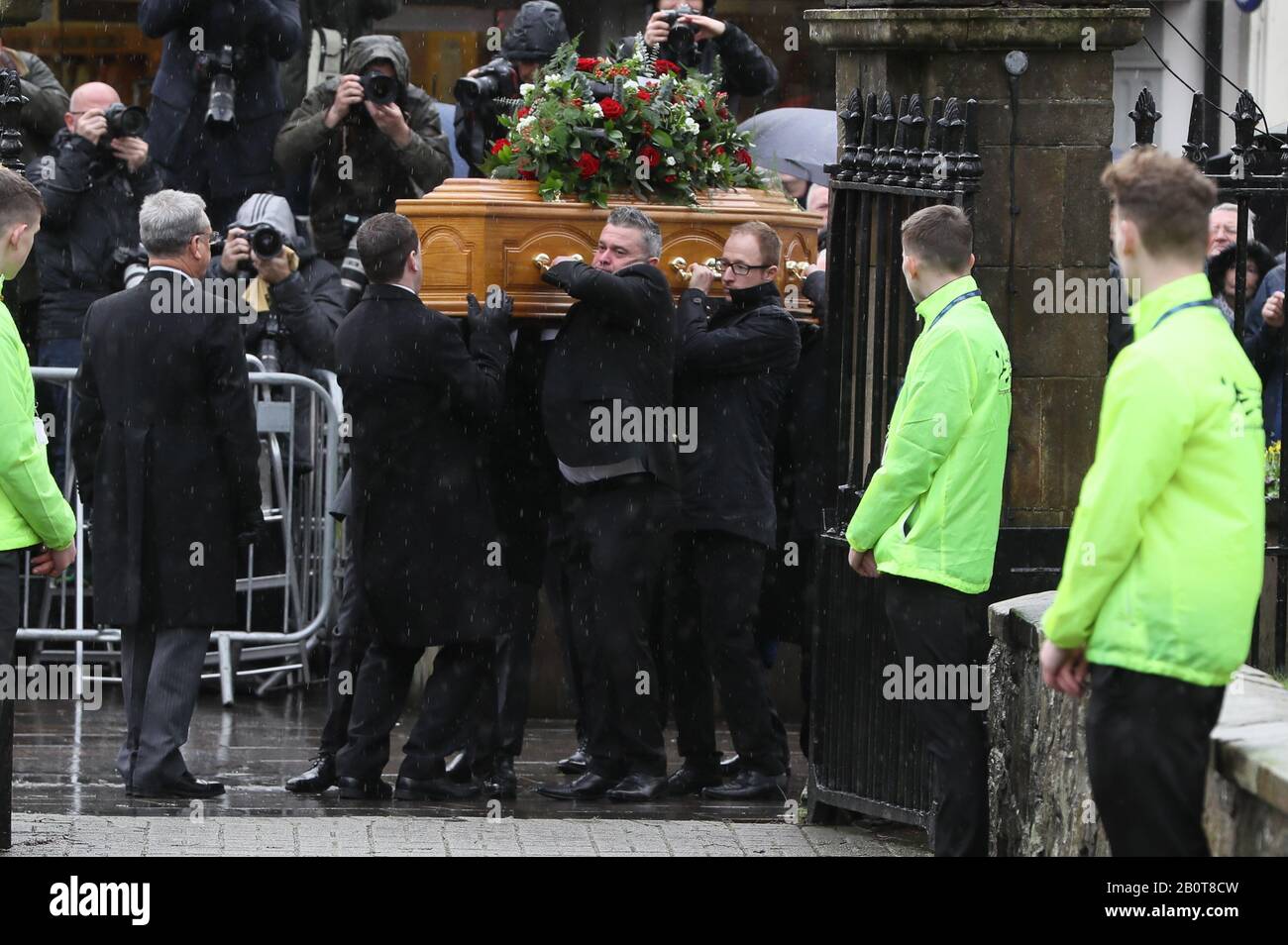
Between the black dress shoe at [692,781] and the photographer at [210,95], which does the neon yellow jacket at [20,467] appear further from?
the photographer at [210,95]

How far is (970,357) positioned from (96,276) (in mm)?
5945

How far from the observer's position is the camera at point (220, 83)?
36.1ft

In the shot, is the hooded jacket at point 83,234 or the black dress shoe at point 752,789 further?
the hooded jacket at point 83,234

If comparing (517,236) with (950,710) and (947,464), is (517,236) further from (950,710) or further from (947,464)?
(950,710)

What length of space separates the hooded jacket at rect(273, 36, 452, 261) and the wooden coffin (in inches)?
76.7

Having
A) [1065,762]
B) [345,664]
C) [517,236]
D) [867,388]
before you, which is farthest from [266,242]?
[1065,762]

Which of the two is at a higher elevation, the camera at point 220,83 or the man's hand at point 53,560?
the camera at point 220,83

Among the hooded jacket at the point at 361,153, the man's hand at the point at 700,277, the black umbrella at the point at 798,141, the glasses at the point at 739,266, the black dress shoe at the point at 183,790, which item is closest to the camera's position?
the black dress shoe at the point at 183,790

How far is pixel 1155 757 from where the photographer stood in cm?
464

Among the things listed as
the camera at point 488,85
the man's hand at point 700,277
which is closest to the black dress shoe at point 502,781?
the man's hand at point 700,277

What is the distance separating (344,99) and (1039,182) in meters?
4.39

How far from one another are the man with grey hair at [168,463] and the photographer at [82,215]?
268cm
